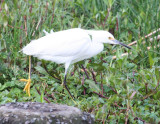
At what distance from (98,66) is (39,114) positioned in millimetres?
1393

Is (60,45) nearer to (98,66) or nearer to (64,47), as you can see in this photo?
(64,47)

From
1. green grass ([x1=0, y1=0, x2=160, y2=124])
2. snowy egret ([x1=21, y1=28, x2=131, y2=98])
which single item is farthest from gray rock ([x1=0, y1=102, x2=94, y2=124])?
snowy egret ([x1=21, y1=28, x2=131, y2=98])

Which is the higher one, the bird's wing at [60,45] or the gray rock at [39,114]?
the bird's wing at [60,45]

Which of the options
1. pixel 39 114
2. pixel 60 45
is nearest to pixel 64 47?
pixel 60 45

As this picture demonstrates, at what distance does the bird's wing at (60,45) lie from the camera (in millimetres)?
3554

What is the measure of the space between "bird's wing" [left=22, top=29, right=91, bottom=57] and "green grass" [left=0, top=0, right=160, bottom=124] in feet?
0.86

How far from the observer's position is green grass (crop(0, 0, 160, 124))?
321 cm

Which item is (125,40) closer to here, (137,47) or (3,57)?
(137,47)

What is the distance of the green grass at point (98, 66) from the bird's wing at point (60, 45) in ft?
0.86

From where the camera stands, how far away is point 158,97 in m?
3.35

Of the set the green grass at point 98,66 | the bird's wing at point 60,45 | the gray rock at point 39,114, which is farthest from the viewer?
the bird's wing at point 60,45

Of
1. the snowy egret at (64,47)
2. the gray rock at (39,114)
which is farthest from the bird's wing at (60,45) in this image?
the gray rock at (39,114)

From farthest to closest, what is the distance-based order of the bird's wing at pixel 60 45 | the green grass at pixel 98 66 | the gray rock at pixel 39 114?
1. the bird's wing at pixel 60 45
2. the green grass at pixel 98 66
3. the gray rock at pixel 39 114

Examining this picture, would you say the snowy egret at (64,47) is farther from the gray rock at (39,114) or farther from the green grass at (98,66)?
the gray rock at (39,114)
